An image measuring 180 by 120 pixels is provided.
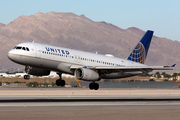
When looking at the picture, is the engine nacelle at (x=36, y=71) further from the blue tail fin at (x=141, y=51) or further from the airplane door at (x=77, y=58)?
the blue tail fin at (x=141, y=51)

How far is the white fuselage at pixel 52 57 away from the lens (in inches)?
1756

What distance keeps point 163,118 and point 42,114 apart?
1005 centimetres

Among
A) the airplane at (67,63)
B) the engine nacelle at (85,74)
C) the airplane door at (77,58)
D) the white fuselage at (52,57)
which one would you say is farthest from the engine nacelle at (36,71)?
the engine nacelle at (85,74)

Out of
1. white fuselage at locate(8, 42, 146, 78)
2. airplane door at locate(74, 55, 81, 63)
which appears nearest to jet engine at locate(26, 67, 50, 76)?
white fuselage at locate(8, 42, 146, 78)

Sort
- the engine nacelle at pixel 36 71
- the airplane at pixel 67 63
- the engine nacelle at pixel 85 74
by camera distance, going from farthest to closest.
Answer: the engine nacelle at pixel 36 71 < the engine nacelle at pixel 85 74 < the airplane at pixel 67 63

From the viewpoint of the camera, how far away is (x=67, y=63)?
49.0 metres

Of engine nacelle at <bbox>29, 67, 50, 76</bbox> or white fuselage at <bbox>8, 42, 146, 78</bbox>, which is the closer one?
white fuselage at <bbox>8, 42, 146, 78</bbox>

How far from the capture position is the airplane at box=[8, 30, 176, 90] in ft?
148

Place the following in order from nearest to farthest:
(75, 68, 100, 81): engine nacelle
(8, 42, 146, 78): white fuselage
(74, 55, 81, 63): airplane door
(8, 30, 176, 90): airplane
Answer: (8, 42, 146, 78): white fuselage, (8, 30, 176, 90): airplane, (75, 68, 100, 81): engine nacelle, (74, 55, 81, 63): airplane door

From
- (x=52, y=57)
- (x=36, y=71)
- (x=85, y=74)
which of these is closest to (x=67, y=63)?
(x=52, y=57)

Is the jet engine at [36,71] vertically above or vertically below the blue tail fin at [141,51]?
below

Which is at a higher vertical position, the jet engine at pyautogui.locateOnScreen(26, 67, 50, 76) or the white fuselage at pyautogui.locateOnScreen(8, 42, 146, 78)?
the white fuselage at pyautogui.locateOnScreen(8, 42, 146, 78)

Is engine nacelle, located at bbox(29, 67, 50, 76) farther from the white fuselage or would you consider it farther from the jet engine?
the white fuselage

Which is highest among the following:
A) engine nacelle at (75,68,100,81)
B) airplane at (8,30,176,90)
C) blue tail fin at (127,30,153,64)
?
blue tail fin at (127,30,153,64)
